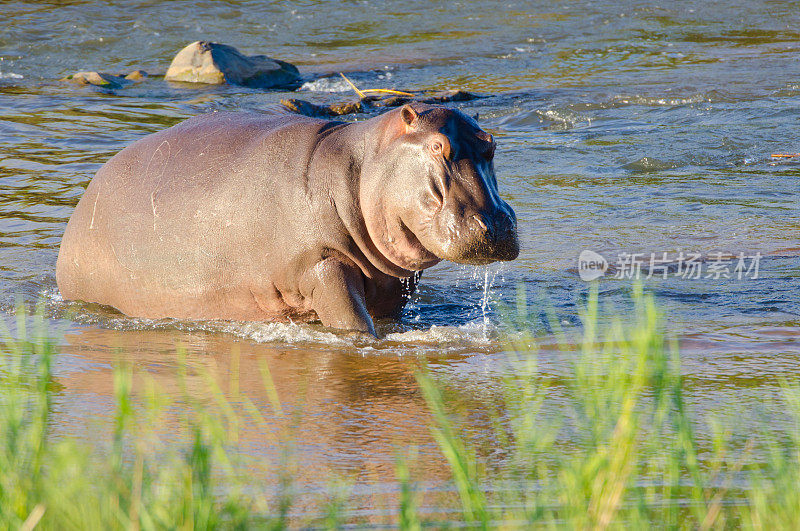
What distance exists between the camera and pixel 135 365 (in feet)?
14.6

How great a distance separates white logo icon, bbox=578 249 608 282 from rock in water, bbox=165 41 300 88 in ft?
27.3

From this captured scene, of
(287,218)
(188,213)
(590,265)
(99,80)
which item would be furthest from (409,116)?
(99,80)

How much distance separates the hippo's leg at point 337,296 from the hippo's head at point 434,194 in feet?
0.74

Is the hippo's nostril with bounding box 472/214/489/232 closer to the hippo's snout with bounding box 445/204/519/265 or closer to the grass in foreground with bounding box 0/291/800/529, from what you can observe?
the hippo's snout with bounding box 445/204/519/265

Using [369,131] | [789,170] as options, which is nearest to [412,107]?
[369,131]

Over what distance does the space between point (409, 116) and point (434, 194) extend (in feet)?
1.38

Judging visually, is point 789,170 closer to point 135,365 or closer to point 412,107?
point 412,107

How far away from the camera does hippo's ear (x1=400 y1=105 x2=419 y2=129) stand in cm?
475

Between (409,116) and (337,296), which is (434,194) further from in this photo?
(337,296)

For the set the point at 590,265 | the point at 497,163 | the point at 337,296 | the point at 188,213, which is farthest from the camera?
the point at 497,163

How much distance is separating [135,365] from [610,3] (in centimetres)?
1765

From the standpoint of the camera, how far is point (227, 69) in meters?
13.9

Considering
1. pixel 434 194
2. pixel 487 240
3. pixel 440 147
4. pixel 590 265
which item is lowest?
pixel 590 265

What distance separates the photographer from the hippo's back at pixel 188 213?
5203mm
